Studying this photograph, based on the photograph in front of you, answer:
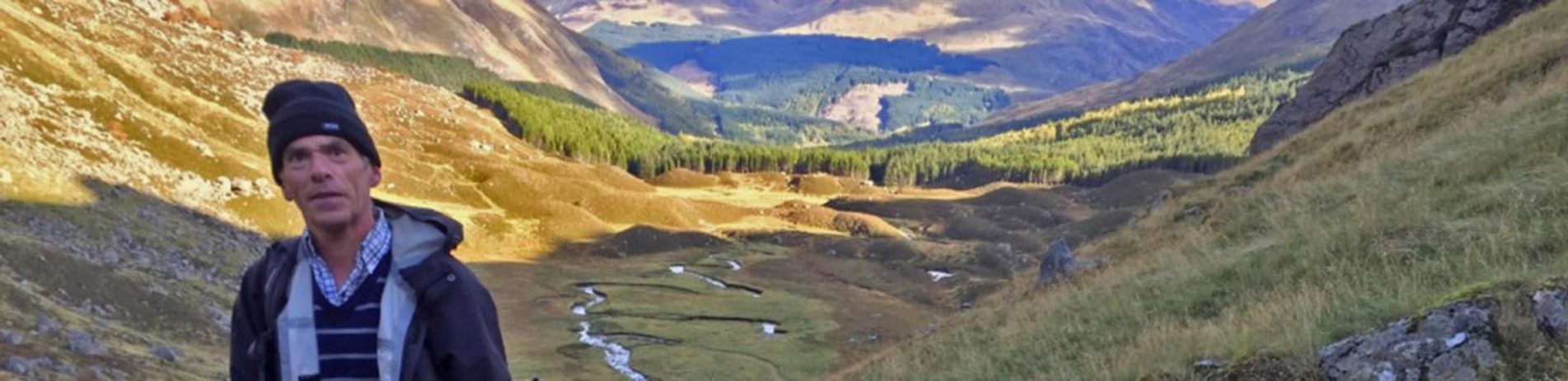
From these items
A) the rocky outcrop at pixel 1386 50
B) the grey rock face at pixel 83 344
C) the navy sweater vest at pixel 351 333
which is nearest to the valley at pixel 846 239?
the grey rock face at pixel 83 344

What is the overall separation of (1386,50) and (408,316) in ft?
219

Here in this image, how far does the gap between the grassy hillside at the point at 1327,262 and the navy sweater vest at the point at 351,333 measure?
8.31 meters

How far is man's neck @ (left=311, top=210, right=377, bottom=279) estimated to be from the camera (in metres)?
4.85

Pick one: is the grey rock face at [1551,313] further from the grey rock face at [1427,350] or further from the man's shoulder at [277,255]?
the man's shoulder at [277,255]

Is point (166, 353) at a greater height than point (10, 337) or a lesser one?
lesser

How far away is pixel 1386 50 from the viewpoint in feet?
186

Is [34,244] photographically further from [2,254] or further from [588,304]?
[588,304]

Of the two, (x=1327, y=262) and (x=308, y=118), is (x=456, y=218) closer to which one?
(x=1327, y=262)

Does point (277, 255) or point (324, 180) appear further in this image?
point (277, 255)

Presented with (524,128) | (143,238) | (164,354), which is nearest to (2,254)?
(164,354)

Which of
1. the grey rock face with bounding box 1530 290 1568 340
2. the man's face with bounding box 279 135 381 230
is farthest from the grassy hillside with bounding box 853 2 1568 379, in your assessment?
the man's face with bounding box 279 135 381 230

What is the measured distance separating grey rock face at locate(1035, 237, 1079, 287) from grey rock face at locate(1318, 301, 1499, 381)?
68.3 ft

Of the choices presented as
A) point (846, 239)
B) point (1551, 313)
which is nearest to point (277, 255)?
point (1551, 313)

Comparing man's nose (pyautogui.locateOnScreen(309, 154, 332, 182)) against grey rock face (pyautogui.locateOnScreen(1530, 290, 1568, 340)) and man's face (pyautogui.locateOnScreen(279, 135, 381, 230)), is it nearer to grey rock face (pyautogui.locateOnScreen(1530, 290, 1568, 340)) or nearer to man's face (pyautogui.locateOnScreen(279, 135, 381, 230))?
man's face (pyautogui.locateOnScreen(279, 135, 381, 230))
